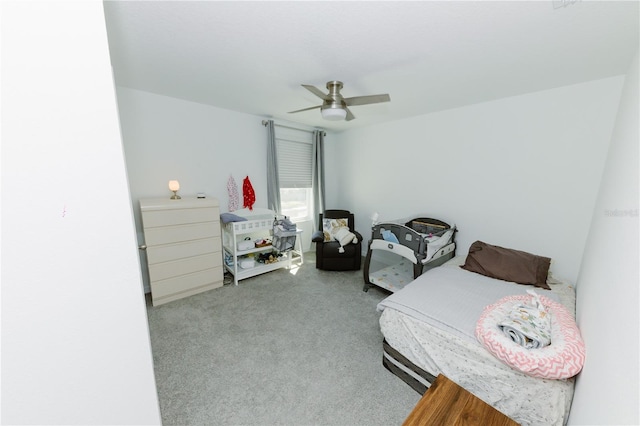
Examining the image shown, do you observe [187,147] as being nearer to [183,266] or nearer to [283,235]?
[183,266]

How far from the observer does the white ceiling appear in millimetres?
1261

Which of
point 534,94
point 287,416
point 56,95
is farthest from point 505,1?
point 287,416

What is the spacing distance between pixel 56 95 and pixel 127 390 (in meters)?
1.03

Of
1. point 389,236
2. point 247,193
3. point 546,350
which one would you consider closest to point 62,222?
point 546,350

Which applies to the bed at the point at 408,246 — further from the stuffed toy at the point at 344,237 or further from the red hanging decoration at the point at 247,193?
the red hanging decoration at the point at 247,193

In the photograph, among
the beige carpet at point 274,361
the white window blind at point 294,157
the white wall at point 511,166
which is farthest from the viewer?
the white window blind at point 294,157

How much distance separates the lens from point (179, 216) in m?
2.53

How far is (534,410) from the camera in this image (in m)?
1.19

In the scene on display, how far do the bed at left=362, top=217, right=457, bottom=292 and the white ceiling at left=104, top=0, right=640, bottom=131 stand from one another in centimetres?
155

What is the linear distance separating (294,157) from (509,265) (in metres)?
3.25

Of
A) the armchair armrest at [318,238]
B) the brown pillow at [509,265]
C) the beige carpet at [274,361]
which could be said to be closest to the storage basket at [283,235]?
the armchair armrest at [318,238]

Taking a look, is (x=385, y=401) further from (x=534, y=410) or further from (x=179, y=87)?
(x=179, y=87)

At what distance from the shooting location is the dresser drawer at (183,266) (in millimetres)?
2498

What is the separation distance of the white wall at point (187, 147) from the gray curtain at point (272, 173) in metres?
0.10
